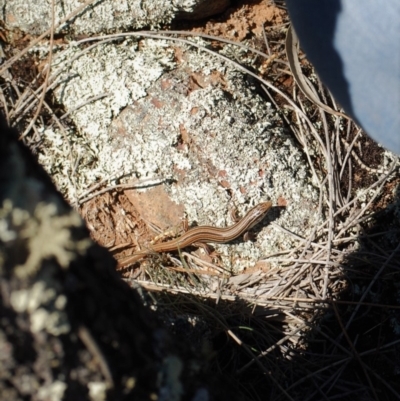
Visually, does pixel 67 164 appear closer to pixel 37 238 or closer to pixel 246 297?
pixel 246 297

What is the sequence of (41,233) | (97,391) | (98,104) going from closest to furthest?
(41,233), (97,391), (98,104)

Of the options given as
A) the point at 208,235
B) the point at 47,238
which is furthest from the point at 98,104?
the point at 47,238

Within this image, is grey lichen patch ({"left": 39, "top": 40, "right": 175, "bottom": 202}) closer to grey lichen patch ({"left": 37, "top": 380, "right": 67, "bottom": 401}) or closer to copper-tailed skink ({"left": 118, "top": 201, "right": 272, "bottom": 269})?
copper-tailed skink ({"left": 118, "top": 201, "right": 272, "bottom": 269})

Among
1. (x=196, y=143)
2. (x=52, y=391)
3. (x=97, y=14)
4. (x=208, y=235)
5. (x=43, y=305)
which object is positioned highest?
(x=97, y=14)

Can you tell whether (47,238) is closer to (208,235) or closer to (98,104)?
(208,235)

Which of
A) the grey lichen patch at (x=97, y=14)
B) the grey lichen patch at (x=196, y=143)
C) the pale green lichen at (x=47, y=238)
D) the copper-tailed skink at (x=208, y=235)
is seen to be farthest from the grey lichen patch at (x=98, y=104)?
the pale green lichen at (x=47, y=238)

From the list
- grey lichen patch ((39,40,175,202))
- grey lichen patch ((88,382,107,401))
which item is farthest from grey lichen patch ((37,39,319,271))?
grey lichen patch ((88,382,107,401))
